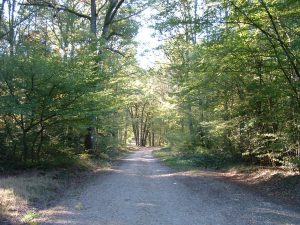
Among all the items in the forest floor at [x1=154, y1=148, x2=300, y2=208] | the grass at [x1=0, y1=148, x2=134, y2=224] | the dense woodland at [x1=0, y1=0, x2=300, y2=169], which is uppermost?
the dense woodland at [x1=0, y1=0, x2=300, y2=169]

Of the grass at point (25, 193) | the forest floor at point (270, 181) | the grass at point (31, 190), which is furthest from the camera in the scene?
the forest floor at point (270, 181)

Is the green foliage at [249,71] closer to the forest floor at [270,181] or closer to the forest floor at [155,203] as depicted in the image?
the forest floor at [270,181]

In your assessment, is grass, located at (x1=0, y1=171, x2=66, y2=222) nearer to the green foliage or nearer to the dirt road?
the dirt road

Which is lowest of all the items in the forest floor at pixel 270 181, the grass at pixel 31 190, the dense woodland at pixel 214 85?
the forest floor at pixel 270 181

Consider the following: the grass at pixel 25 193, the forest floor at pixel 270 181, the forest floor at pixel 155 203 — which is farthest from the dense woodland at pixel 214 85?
the grass at pixel 25 193

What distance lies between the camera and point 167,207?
8.93 metres

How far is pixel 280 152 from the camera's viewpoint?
13883mm

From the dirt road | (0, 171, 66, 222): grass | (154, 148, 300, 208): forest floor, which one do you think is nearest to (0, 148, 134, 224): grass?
(0, 171, 66, 222): grass

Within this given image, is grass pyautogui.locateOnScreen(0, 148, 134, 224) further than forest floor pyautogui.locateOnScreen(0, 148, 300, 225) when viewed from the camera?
Yes

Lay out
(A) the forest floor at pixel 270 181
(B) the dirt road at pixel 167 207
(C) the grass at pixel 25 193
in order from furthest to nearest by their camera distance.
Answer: (A) the forest floor at pixel 270 181 → (C) the grass at pixel 25 193 → (B) the dirt road at pixel 167 207

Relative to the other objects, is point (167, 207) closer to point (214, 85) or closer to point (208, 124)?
point (214, 85)

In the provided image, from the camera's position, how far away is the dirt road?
756cm

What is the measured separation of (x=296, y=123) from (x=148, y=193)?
5.87m

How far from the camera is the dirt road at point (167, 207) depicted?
7562 millimetres
